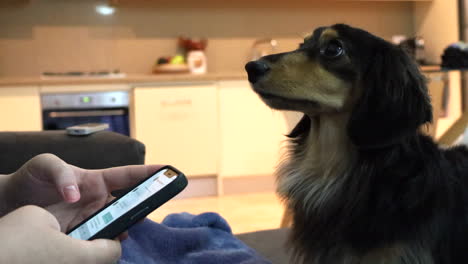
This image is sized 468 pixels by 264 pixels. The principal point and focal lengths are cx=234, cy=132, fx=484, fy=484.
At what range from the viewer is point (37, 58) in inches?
148

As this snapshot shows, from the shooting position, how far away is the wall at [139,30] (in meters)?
3.73

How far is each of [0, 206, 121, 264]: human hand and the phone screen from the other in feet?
0.48

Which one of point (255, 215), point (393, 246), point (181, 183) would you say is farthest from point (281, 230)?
point (255, 215)

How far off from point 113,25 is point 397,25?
2.48 metres

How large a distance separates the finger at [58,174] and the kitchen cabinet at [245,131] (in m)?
2.64

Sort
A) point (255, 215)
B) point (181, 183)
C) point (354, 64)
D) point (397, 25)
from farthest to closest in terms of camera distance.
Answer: point (397, 25), point (255, 215), point (354, 64), point (181, 183)

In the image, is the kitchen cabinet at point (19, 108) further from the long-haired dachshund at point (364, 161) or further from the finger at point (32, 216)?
the finger at point (32, 216)

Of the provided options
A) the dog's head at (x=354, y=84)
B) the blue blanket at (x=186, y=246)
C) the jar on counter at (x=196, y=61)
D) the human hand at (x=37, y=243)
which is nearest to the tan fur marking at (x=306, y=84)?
the dog's head at (x=354, y=84)

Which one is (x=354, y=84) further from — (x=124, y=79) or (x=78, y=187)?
(x=124, y=79)

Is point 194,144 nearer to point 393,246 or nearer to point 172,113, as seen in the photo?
point 172,113

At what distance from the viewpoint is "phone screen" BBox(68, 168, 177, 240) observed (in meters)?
0.77

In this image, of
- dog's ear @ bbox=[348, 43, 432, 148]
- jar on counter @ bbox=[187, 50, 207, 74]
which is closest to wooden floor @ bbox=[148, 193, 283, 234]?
jar on counter @ bbox=[187, 50, 207, 74]

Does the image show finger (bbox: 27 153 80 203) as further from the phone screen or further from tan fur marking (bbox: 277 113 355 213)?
tan fur marking (bbox: 277 113 355 213)

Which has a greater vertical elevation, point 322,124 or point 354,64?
point 354,64
